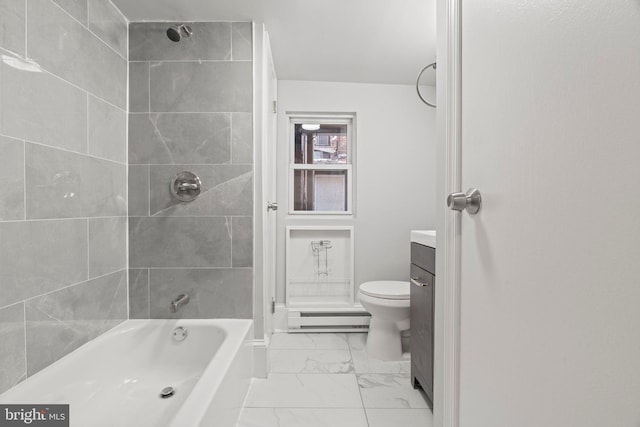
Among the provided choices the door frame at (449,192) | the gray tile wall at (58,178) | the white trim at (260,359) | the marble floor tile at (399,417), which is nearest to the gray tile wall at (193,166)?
the gray tile wall at (58,178)

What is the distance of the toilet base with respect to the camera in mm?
2064

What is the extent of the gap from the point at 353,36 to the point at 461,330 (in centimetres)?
189

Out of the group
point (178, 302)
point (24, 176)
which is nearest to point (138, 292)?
point (178, 302)

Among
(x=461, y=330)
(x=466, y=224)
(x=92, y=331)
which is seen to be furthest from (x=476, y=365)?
(x=92, y=331)

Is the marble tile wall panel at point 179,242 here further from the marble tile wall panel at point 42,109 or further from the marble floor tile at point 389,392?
the marble floor tile at point 389,392

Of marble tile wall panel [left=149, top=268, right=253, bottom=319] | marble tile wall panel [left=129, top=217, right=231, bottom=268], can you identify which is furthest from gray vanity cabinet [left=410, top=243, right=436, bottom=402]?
marble tile wall panel [left=129, top=217, right=231, bottom=268]

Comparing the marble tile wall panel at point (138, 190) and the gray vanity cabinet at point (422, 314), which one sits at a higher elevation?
the marble tile wall panel at point (138, 190)

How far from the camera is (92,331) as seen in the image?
1482 mm

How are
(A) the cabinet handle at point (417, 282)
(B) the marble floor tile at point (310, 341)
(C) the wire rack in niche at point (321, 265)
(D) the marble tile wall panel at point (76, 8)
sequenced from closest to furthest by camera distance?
1. (D) the marble tile wall panel at point (76, 8)
2. (A) the cabinet handle at point (417, 282)
3. (B) the marble floor tile at point (310, 341)
4. (C) the wire rack in niche at point (321, 265)

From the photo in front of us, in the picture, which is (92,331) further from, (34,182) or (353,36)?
(353,36)

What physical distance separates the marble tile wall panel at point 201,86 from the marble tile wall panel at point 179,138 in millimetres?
59

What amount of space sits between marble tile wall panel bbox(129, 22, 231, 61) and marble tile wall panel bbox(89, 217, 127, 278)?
98cm

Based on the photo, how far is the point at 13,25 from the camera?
106 cm

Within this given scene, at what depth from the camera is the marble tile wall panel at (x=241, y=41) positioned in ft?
5.94
